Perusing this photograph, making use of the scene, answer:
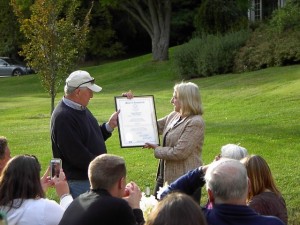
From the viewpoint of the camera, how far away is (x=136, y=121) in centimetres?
805

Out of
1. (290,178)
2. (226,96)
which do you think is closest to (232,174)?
(290,178)

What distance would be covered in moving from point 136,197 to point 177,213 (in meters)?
1.65

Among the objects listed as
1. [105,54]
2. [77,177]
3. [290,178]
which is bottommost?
[105,54]

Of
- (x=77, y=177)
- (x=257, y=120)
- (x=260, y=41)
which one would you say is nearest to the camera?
(x=77, y=177)

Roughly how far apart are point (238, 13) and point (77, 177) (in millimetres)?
32653

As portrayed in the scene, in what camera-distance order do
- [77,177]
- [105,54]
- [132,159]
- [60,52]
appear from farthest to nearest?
[105,54] < [60,52] < [132,159] < [77,177]

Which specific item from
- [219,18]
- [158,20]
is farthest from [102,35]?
[219,18]

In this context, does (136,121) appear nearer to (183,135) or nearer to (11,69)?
(183,135)

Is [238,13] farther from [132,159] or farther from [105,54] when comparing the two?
[132,159]

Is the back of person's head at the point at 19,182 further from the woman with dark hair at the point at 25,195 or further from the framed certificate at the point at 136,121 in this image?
the framed certificate at the point at 136,121

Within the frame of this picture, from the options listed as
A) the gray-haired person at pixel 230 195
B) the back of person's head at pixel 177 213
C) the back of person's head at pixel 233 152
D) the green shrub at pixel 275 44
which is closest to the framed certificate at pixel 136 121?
the back of person's head at pixel 233 152

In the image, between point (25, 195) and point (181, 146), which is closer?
point (25, 195)

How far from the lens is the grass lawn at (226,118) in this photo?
12.0 meters

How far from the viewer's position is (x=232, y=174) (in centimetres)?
460
